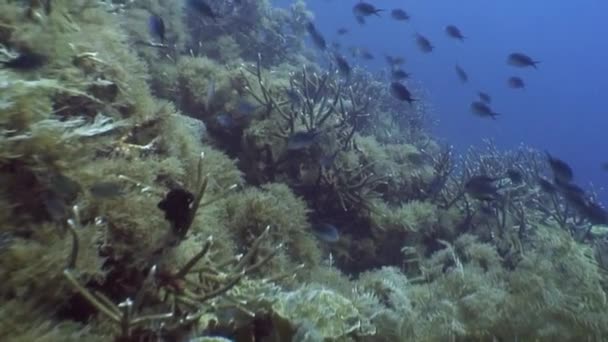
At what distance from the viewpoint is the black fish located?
242cm

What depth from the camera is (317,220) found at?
6.12m

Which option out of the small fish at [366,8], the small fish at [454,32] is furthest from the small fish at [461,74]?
the small fish at [366,8]

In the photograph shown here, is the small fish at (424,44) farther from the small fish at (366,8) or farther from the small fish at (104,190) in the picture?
the small fish at (104,190)

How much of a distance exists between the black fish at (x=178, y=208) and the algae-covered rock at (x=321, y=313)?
728mm

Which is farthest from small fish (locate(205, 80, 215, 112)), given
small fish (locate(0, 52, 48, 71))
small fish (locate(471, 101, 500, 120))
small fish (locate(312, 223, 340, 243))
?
small fish (locate(471, 101, 500, 120))

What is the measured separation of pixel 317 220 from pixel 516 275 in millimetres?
3204

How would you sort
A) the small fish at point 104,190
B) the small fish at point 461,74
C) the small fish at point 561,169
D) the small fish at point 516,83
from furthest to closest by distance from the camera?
1. the small fish at point 461,74
2. the small fish at point 516,83
3. the small fish at point 561,169
4. the small fish at point 104,190

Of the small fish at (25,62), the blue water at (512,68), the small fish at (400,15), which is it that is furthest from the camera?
the blue water at (512,68)

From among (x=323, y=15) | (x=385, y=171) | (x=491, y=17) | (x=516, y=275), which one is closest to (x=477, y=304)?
(x=516, y=275)

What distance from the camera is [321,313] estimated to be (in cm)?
290

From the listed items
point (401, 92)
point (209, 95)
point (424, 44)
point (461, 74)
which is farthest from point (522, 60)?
point (209, 95)

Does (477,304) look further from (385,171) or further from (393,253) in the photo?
(385,171)

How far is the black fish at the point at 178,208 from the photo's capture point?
242 centimetres

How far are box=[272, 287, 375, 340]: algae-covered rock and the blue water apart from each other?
26.3m
